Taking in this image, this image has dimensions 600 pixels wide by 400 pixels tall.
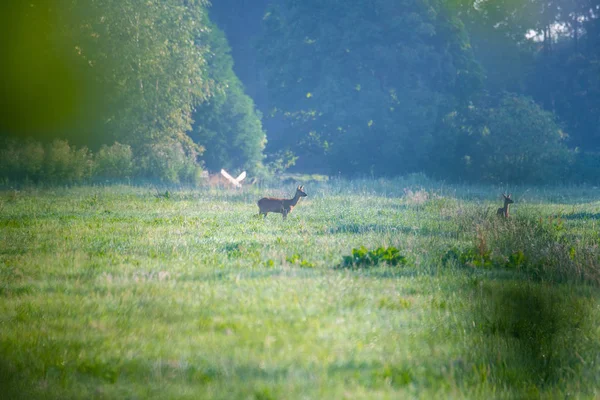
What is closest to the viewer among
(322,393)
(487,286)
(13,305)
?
(322,393)

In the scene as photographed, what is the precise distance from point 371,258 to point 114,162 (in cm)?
2650

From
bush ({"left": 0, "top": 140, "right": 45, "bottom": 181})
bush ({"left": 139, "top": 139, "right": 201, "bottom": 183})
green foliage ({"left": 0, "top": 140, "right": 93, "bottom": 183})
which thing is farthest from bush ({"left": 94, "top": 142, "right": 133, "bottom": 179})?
bush ({"left": 0, "top": 140, "right": 45, "bottom": 181})

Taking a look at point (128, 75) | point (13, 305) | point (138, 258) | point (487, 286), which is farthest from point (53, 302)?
point (128, 75)

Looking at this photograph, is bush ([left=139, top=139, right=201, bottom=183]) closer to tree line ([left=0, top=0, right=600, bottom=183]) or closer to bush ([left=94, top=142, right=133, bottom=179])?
tree line ([left=0, top=0, right=600, bottom=183])

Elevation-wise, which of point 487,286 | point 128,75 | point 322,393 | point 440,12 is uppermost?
point 440,12

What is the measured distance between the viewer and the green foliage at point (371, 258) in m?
10.9

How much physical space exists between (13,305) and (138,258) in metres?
3.31

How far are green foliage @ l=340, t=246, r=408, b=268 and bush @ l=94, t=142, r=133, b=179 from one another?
1025 inches

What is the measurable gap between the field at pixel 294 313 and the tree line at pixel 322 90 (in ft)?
67.9

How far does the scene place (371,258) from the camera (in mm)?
11102

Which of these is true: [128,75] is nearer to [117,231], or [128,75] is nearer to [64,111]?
[64,111]

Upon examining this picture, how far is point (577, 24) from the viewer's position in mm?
54938

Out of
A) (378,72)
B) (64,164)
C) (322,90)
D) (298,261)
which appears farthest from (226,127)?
(298,261)

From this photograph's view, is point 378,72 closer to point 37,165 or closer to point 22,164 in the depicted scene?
point 37,165
